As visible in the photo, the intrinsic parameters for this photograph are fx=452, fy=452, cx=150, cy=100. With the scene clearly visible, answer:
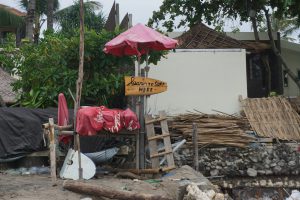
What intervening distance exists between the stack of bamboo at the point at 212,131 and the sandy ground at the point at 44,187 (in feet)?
8.65

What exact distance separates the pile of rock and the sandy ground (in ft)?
9.14

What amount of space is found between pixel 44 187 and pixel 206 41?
22.6ft

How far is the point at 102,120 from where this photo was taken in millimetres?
9055

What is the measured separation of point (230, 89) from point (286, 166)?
102 inches

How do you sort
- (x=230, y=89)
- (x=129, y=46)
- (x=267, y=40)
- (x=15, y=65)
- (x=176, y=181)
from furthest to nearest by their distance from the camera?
1. (x=267, y=40)
2. (x=15, y=65)
3. (x=230, y=89)
4. (x=129, y=46)
5. (x=176, y=181)

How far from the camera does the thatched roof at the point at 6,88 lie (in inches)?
601

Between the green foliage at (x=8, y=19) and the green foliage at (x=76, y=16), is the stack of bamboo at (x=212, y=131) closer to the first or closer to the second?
the green foliage at (x=76, y=16)

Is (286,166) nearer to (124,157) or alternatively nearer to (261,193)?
(261,193)

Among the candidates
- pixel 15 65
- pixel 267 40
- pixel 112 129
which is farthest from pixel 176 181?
pixel 267 40

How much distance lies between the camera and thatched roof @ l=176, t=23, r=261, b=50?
1266cm

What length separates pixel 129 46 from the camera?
973 centimetres

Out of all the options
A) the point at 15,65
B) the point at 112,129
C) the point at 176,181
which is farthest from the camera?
the point at 15,65

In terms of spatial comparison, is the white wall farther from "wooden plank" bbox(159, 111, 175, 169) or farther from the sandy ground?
the sandy ground

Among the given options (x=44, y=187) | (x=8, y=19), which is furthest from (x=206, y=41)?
(x=8, y=19)
